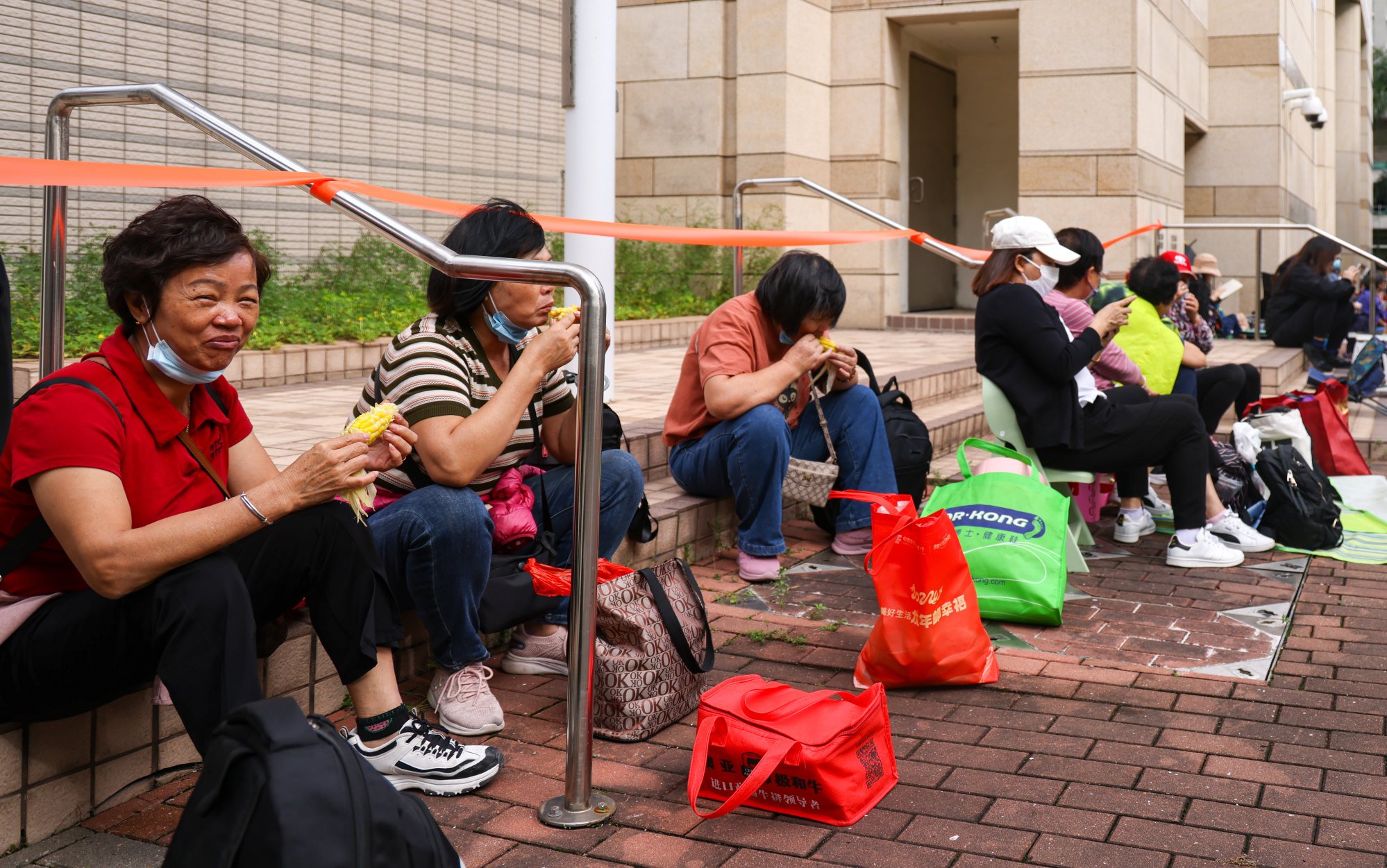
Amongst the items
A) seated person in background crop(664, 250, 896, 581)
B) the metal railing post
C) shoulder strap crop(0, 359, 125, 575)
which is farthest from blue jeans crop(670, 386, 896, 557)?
shoulder strap crop(0, 359, 125, 575)

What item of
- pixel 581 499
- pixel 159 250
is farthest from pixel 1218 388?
pixel 159 250

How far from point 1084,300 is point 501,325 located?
339cm

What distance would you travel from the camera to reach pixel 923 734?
3.43 meters

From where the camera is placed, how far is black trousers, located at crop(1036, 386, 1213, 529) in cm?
535

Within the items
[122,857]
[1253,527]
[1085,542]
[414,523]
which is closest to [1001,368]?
[1085,542]

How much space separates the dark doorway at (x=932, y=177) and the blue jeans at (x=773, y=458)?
1008 cm

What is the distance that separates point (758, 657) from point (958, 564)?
2.42 feet

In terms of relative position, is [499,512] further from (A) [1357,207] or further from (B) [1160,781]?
(A) [1357,207]

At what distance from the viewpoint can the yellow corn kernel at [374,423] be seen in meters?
2.89

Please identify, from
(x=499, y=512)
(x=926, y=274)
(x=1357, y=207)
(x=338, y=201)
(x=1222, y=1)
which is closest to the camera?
(x=338, y=201)

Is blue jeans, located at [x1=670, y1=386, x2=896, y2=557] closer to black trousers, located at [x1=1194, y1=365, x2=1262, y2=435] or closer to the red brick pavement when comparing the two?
the red brick pavement

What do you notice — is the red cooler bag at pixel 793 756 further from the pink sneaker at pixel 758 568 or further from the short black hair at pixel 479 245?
the pink sneaker at pixel 758 568

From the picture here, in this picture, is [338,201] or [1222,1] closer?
[338,201]

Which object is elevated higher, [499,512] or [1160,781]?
[499,512]
